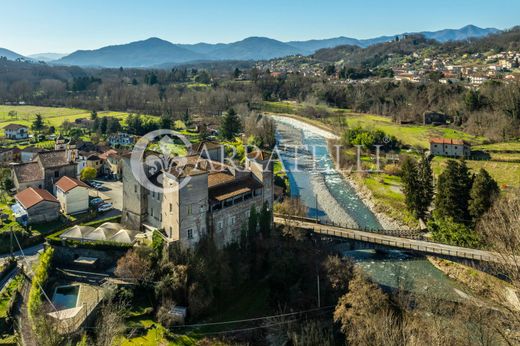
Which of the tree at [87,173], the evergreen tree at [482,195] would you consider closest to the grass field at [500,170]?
the evergreen tree at [482,195]

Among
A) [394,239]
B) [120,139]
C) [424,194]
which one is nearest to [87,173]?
[120,139]

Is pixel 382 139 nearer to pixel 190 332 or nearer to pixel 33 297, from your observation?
pixel 190 332

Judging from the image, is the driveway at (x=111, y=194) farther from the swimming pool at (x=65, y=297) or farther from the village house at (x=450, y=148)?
the village house at (x=450, y=148)

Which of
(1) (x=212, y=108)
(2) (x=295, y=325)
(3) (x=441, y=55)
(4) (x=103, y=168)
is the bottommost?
(2) (x=295, y=325)

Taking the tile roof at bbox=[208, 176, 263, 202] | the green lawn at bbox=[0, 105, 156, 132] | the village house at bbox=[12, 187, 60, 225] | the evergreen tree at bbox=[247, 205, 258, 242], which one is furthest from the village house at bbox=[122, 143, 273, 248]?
the green lawn at bbox=[0, 105, 156, 132]

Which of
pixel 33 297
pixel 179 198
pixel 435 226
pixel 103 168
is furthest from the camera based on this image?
pixel 103 168

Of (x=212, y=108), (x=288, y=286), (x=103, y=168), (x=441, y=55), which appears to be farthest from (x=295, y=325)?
(x=441, y=55)

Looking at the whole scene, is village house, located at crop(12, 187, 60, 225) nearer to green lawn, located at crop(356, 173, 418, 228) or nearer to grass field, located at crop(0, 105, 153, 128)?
green lawn, located at crop(356, 173, 418, 228)
